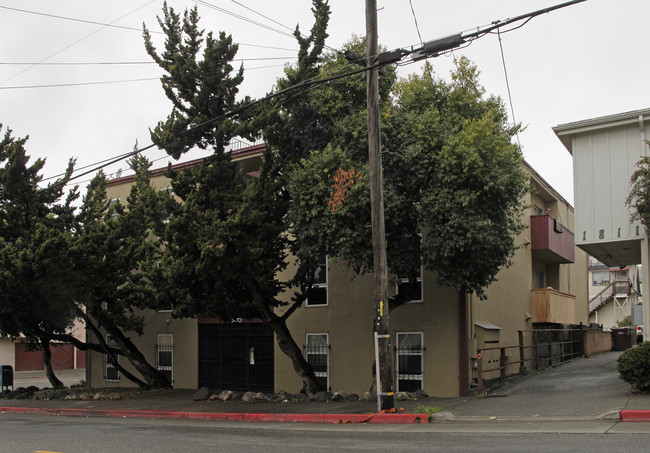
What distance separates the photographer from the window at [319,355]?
1958cm

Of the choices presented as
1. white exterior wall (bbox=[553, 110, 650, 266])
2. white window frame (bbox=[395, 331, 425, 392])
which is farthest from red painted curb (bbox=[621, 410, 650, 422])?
white window frame (bbox=[395, 331, 425, 392])

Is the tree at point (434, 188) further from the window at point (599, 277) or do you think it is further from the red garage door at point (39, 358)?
the window at point (599, 277)

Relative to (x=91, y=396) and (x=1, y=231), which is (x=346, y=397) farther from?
(x=1, y=231)

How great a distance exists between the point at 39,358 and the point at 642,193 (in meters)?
42.2

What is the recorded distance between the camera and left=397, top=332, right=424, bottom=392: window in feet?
58.5

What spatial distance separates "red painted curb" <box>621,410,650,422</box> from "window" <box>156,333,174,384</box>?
55.5ft

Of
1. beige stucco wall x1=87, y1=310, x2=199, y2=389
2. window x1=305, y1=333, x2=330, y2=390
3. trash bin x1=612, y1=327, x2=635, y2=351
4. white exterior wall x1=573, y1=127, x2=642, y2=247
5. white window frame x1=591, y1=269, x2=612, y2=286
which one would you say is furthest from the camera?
white window frame x1=591, y1=269, x2=612, y2=286

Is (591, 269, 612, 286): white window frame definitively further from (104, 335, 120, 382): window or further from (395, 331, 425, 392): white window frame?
(104, 335, 120, 382): window

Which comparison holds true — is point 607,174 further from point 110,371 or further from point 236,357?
point 110,371

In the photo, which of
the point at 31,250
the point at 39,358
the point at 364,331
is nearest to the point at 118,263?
the point at 31,250

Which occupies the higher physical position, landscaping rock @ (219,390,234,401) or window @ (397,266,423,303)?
window @ (397,266,423,303)

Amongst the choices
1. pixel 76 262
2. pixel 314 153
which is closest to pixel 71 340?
pixel 76 262

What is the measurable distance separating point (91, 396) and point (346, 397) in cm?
1003

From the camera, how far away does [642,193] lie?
45.9 ft
